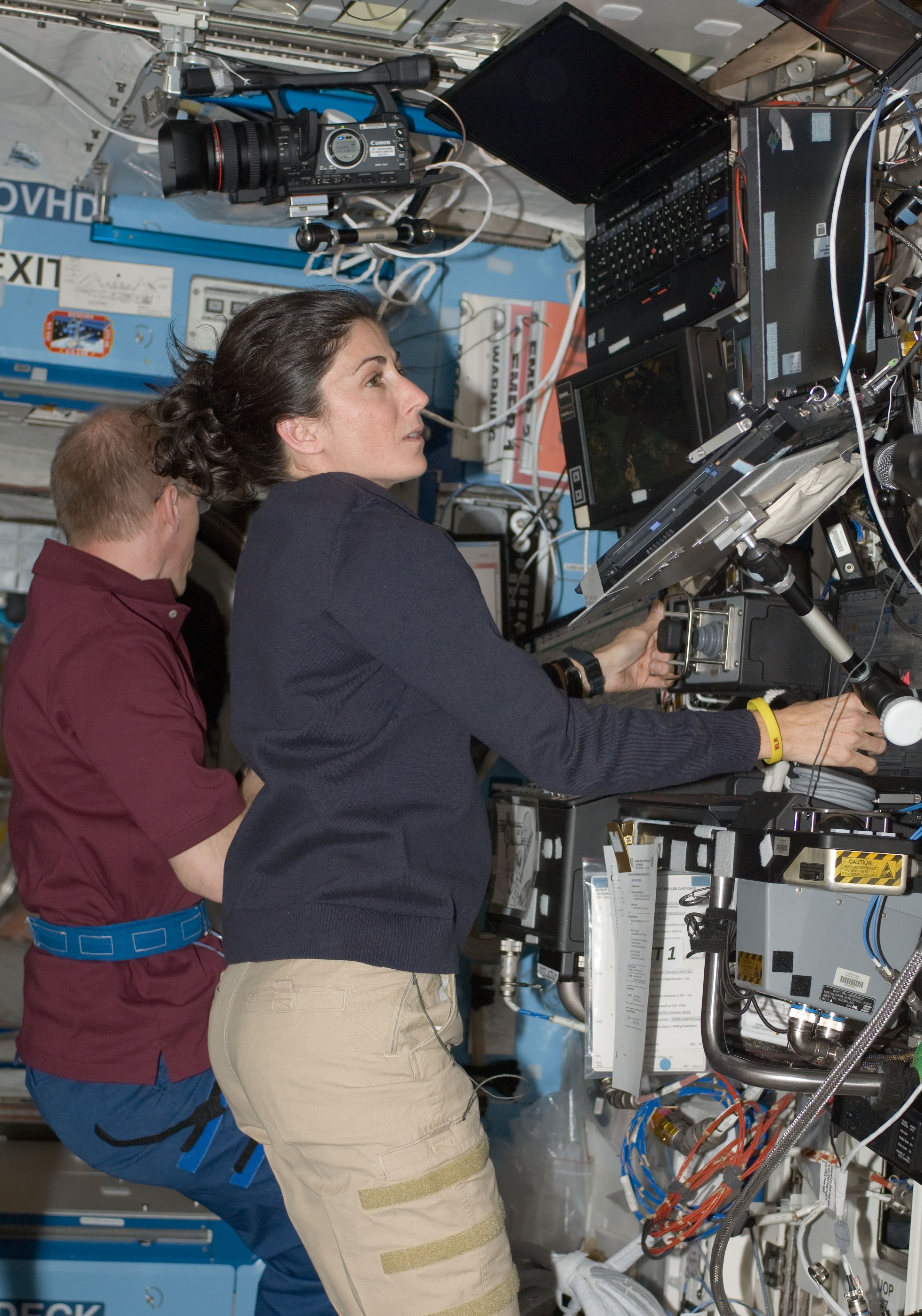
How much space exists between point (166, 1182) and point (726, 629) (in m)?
1.50

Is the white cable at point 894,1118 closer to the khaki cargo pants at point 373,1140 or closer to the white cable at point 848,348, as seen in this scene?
the khaki cargo pants at point 373,1140

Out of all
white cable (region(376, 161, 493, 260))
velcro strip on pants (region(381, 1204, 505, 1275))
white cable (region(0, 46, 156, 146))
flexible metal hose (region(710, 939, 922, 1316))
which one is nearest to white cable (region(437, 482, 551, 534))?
white cable (region(376, 161, 493, 260))

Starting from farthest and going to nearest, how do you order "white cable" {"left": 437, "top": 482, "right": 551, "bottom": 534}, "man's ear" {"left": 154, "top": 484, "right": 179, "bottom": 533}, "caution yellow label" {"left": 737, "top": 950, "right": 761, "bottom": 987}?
"white cable" {"left": 437, "top": 482, "right": 551, "bottom": 534} → "man's ear" {"left": 154, "top": 484, "right": 179, "bottom": 533} → "caution yellow label" {"left": 737, "top": 950, "right": 761, "bottom": 987}

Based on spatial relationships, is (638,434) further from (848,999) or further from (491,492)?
(848,999)

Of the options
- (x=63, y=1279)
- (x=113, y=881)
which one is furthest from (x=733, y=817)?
(x=63, y=1279)

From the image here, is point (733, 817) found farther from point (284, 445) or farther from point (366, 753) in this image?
point (284, 445)

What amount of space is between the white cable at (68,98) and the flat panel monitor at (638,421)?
1067 mm

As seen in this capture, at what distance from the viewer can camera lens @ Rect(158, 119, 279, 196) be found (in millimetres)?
2199

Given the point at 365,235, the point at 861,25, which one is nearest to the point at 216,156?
the point at 365,235

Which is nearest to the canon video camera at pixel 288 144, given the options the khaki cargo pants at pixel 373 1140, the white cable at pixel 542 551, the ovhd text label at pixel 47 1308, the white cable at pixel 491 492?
the white cable at pixel 491 492

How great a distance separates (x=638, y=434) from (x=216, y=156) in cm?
105

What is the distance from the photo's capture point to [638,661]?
82.8 inches

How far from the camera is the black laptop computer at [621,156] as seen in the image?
2037mm

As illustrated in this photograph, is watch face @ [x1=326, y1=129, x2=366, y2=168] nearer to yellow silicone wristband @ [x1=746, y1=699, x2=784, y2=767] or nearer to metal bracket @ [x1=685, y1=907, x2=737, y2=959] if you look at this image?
yellow silicone wristband @ [x1=746, y1=699, x2=784, y2=767]
